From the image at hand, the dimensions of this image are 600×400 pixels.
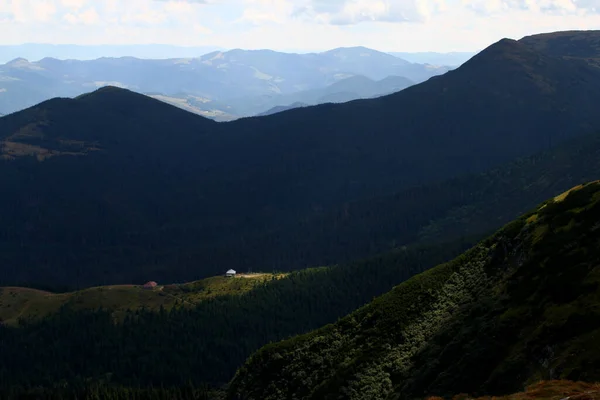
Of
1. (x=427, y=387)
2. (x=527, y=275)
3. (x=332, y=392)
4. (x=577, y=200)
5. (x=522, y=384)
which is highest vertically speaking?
(x=577, y=200)

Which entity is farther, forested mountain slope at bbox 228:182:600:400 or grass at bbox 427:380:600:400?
forested mountain slope at bbox 228:182:600:400

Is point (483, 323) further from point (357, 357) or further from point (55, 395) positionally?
point (55, 395)

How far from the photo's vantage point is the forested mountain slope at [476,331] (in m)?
69.9

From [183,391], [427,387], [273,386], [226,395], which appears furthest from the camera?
[183,391]

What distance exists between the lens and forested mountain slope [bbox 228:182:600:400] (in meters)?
69.9

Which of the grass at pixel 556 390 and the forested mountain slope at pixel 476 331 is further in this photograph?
the forested mountain slope at pixel 476 331

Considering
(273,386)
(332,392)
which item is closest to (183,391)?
(273,386)

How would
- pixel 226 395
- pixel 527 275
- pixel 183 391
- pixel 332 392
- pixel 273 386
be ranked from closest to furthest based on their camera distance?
1. pixel 527 275
2. pixel 332 392
3. pixel 273 386
4. pixel 226 395
5. pixel 183 391

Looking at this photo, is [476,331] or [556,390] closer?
[556,390]

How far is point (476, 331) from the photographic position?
85.4 metres

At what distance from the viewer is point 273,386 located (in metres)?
112

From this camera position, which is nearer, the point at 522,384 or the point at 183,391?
the point at 522,384

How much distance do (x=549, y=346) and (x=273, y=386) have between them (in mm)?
59008

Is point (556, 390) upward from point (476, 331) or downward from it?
upward
